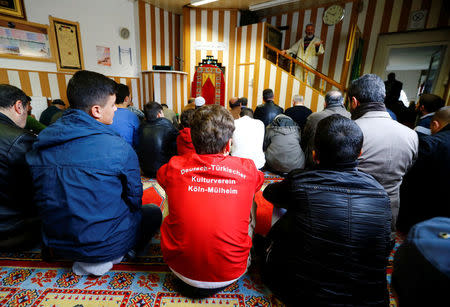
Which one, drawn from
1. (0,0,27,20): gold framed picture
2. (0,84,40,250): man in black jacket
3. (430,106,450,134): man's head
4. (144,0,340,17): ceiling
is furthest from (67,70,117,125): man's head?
(144,0,340,17): ceiling

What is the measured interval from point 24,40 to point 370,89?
5899mm

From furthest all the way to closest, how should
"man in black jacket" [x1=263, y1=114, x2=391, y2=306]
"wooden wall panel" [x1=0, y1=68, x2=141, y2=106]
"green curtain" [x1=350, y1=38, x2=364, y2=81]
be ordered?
1. "green curtain" [x1=350, y1=38, x2=364, y2=81]
2. "wooden wall panel" [x1=0, y1=68, x2=141, y2=106]
3. "man in black jacket" [x1=263, y1=114, x2=391, y2=306]

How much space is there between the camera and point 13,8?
391 centimetres

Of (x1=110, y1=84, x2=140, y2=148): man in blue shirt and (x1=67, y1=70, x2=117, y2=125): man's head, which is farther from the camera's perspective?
(x1=110, y1=84, x2=140, y2=148): man in blue shirt

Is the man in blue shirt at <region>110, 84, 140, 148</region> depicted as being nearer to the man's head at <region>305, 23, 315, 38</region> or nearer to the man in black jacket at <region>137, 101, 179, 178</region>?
the man in black jacket at <region>137, 101, 179, 178</region>

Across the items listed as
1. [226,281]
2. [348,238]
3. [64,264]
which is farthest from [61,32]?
[348,238]

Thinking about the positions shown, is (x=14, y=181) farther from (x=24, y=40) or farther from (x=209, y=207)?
(x=24, y=40)

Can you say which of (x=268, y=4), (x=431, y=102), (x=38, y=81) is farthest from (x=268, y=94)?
(x=38, y=81)

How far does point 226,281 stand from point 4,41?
5.69m

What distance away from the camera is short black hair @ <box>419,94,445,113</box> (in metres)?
2.21

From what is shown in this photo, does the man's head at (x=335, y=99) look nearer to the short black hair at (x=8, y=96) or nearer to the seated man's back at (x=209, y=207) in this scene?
the seated man's back at (x=209, y=207)

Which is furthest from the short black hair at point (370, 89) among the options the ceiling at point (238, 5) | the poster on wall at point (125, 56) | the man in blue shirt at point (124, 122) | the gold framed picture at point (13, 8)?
the poster on wall at point (125, 56)

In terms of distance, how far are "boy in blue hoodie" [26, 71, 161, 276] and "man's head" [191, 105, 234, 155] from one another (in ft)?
1.50

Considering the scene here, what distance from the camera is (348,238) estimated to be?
0.86m
